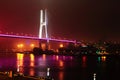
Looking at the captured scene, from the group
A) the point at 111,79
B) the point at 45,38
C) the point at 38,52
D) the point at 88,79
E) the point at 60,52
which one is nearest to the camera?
the point at 88,79

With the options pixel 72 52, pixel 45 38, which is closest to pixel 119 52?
pixel 72 52

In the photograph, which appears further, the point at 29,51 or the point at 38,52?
the point at 29,51

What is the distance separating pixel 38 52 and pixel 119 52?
77.6 feet

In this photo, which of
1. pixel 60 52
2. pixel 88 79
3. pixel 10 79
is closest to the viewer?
pixel 10 79

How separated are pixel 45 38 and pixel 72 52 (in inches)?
981

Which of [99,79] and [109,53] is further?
[109,53]

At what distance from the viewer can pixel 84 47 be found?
77.9m

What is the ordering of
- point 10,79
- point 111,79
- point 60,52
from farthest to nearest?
point 60,52 → point 111,79 → point 10,79

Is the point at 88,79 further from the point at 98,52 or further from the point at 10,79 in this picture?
the point at 98,52

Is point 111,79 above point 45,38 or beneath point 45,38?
beneath

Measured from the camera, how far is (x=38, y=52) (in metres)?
63.8

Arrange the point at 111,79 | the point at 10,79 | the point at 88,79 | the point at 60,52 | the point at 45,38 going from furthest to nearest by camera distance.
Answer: the point at 60,52 < the point at 45,38 < the point at 111,79 < the point at 88,79 < the point at 10,79

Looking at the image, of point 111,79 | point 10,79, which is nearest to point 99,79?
point 111,79

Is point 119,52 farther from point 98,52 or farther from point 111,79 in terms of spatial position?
point 111,79
